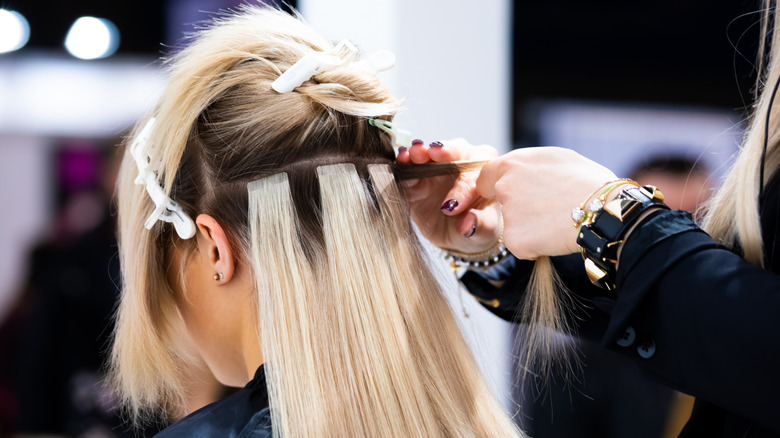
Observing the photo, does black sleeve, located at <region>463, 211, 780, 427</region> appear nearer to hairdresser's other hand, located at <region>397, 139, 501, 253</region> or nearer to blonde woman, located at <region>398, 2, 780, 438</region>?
blonde woman, located at <region>398, 2, 780, 438</region>

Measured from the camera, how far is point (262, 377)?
2.85ft

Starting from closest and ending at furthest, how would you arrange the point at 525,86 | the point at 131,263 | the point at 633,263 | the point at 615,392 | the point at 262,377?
1. the point at 633,263
2. the point at 262,377
3. the point at 131,263
4. the point at 615,392
5. the point at 525,86

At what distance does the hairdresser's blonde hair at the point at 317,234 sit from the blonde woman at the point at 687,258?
0.17 m

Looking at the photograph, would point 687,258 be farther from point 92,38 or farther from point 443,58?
point 92,38

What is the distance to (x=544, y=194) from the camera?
0.79 m

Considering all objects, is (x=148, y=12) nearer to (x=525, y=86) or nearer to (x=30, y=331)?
(x=30, y=331)

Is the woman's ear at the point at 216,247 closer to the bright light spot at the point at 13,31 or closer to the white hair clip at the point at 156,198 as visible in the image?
the white hair clip at the point at 156,198

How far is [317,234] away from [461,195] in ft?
0.84

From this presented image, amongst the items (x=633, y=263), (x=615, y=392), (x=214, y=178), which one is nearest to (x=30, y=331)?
(x=214, y=178)

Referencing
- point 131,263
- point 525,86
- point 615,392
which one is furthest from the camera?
point 525,86

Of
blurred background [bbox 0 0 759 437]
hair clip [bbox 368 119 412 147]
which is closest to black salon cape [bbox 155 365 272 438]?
hair clip [bbox 368 119 412 147]

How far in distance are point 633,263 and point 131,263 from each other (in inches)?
27.8

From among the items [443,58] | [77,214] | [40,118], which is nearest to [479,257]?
[443,58]

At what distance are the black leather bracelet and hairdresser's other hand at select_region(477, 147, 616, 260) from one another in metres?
0.04
